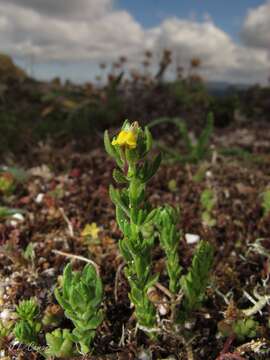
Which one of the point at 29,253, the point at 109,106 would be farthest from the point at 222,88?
the point at 29,253

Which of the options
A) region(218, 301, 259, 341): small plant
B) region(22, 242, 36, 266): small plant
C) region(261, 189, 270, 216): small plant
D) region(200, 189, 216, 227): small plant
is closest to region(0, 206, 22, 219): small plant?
region(22, 242, 36, 266): small plant

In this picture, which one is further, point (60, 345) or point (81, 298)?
point (60, 345)

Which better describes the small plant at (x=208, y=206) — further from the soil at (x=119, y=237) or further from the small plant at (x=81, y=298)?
the small plant at (x=81, y=298)

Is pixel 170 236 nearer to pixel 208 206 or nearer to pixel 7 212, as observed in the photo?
pixel 208 206

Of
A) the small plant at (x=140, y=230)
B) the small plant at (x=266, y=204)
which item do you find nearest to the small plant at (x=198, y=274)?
the small plant at (x=140, y=230)

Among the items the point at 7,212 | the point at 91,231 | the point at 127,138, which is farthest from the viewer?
the point at 7,212


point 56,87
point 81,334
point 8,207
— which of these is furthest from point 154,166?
point 56,87
